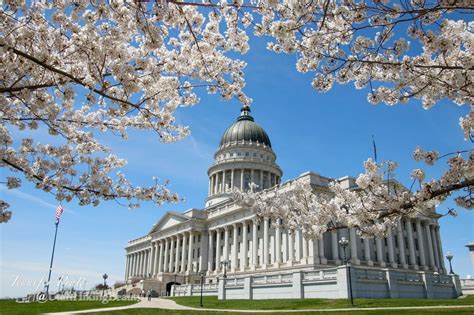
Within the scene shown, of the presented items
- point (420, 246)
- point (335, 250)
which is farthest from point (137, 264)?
point (420, 246)

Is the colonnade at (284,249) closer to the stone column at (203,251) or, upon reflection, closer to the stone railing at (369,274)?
the stone column at (203,251)

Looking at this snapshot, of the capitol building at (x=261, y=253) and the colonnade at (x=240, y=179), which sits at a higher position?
the colonnade at (x=240, y=179)

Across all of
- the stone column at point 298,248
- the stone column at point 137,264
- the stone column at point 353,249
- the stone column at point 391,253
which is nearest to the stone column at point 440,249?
the stone column at point 391,253

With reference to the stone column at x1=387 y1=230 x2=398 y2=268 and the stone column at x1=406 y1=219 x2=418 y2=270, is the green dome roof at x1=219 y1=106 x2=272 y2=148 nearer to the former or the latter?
the stone column at x1=406 y1=219 x2=418 y2=270

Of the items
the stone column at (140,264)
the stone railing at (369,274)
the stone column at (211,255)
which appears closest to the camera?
the stone railing at (369,274)

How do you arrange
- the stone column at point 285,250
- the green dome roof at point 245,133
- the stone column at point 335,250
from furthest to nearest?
the green dome roof at point 245,133
the stone column at point 285,250
the stone column at point 335,250

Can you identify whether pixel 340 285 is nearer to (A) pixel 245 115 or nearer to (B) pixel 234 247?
(B) pixel 234 247

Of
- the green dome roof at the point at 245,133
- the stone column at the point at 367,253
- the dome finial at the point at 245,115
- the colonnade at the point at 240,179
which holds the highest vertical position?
the dome finial at the point at 245,115

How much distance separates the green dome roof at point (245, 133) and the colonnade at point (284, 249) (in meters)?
29.4

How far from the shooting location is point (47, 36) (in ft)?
27.1

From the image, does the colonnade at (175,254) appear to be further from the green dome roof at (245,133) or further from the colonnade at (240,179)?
the green dome roof at (245,133)

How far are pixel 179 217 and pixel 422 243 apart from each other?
1985 inches

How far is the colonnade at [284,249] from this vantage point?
57.8 meters

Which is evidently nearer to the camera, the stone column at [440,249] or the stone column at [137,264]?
the stone column at [440,249]
